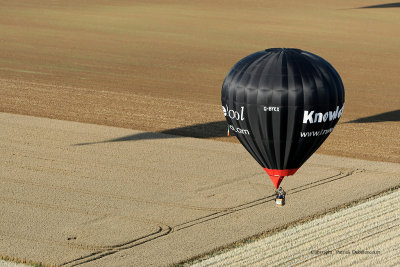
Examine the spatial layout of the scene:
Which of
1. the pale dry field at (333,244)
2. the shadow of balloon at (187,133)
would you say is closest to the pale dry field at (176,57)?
the shadow of balloon at (187,133)

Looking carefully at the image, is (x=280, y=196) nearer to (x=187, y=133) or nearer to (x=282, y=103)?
(x=282, y=103)

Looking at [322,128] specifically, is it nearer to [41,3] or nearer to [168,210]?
[168,210]

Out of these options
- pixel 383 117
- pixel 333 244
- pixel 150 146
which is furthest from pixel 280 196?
pixel 383 117

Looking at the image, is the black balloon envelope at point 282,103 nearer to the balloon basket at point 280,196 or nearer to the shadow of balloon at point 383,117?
the balloon basket at point 280,196

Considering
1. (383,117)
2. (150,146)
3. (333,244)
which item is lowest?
(383,117)

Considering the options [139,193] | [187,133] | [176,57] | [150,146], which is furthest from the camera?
[176,57]

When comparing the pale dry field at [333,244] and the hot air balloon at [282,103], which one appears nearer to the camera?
the pale dry field at [333,244]

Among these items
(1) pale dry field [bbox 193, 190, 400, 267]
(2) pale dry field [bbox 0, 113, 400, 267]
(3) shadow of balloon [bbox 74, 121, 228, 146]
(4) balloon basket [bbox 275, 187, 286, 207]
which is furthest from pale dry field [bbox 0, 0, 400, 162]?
(4) balloon basket [bbox 275, 187, 286, 207]
